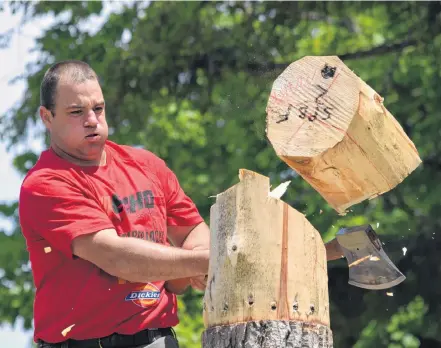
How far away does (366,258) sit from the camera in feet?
13.6

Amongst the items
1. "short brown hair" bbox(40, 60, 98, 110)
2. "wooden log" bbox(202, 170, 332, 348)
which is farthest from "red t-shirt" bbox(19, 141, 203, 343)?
"wooden log" bbox(202, 170, 332, 348)

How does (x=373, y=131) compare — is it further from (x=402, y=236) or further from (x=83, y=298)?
(x=402, y=236)

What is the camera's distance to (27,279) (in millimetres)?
10477

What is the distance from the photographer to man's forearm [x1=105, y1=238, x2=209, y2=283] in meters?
3.93

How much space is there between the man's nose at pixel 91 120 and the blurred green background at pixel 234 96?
185 inches

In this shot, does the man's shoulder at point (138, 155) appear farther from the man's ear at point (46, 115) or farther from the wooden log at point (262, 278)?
the wooden log at point (262, 278)

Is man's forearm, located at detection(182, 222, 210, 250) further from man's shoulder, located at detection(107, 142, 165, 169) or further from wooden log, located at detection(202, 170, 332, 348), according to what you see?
wooden log, located at detection(202, 170, 332, 348)

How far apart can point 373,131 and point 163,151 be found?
24.0 ft

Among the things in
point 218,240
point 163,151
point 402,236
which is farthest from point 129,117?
point 218,240

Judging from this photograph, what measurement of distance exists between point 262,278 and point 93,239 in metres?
0.70

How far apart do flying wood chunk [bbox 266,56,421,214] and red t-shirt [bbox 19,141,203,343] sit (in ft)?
2.06

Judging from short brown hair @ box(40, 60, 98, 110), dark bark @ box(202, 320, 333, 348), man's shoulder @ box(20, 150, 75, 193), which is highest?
short brown hair @ box(40, 60, 98, 110)

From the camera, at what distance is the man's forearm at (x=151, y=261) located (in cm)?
393

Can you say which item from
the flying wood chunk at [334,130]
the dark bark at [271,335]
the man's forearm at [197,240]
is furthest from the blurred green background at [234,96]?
the dark bark at [271,335]
